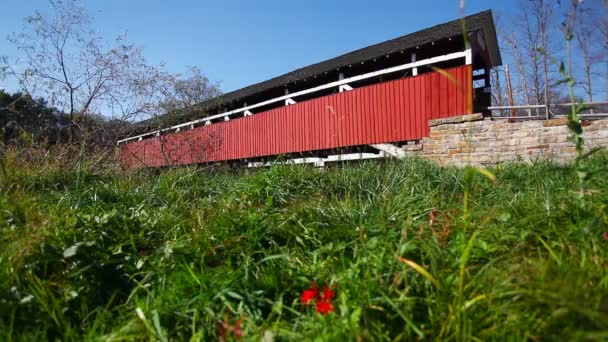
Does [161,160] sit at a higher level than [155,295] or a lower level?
higher

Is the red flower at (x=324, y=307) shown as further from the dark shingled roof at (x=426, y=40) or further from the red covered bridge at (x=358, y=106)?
the dark shingled roof at (x=426, y=40)

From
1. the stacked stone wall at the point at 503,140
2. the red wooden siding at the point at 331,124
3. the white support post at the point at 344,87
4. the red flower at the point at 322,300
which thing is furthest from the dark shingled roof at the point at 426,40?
the red flower at the point at 322,300

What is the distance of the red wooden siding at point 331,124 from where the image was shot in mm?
8797

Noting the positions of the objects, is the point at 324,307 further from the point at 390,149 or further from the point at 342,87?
the point at 342,87

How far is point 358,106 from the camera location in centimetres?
1055

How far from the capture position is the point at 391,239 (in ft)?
5.37

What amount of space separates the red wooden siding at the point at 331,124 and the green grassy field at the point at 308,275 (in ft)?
16.5

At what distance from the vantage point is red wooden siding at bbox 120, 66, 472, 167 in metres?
8.80

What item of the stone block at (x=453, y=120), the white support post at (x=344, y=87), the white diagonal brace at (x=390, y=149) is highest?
the white support post at (x=344, y=87)

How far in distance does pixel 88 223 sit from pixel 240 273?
3.94 feet

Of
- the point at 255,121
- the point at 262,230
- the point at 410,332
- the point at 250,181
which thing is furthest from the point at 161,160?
the point at 410,332

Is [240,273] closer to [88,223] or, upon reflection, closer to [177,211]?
[88,223]

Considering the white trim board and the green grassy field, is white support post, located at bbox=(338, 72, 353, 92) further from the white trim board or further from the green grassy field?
the green grassy field

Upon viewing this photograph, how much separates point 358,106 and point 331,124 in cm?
110
